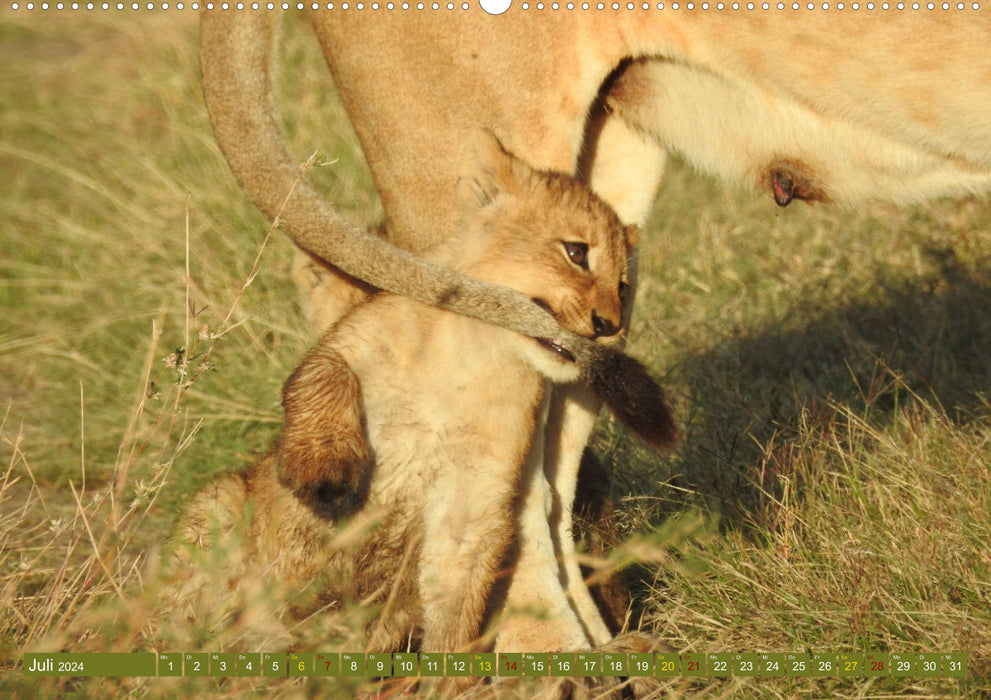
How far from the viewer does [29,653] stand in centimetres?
219

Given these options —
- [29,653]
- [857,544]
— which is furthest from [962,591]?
[29,653]

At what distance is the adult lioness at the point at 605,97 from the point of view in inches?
105

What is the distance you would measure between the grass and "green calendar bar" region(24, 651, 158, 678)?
44 mm

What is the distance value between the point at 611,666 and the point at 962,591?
746 millimetres

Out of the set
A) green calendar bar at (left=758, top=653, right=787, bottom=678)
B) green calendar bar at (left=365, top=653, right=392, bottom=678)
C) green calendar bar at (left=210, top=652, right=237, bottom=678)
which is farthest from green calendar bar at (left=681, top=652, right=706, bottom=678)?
green calendar bar at (left=210, top=652, right=237, bottom=678)

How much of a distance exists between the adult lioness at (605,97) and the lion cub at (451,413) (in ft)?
0.37

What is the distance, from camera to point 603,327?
2666 mm

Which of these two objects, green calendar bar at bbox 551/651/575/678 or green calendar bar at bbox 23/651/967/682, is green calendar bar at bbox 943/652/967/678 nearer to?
green calendar bar at bbox 23/651/967/682

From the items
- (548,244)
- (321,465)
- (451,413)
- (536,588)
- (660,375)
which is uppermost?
(548,244)

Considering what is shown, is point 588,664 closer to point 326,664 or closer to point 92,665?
point 326,664

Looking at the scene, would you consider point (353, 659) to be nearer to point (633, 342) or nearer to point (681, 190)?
point (633, 342)

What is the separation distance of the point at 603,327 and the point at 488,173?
402 millimetres

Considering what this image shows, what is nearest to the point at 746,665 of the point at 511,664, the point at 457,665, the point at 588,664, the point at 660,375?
the point at 588,664

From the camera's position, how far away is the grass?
269cm
